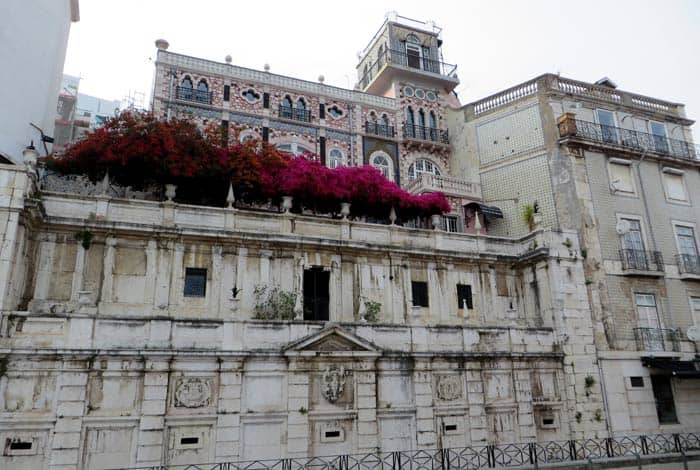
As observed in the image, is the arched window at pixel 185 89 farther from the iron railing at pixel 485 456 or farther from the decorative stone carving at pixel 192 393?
the iron railing at pixel 485 456

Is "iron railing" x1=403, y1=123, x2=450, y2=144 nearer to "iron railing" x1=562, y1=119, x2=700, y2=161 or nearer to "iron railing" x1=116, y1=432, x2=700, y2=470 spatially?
"iron railing" x1=562, y1=119, x2=700, y2=161

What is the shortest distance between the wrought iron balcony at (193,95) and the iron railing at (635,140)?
18091 millimetres

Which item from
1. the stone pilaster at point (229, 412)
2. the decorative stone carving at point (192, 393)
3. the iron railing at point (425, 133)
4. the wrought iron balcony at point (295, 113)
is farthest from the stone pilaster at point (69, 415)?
the iron railing at point (425, 133)

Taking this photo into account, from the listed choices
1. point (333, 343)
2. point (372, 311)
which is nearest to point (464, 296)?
point (372, 311)

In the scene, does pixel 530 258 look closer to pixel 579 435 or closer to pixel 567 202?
pixel 567 202

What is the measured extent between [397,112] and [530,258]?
13.0 metres

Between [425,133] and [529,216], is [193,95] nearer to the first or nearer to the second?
[425,133]

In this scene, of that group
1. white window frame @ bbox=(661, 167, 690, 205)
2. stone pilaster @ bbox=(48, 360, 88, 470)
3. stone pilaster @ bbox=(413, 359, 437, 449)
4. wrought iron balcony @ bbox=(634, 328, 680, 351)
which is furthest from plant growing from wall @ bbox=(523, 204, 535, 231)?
stone pilaster @ bbox=(48, 360, 88, 470)

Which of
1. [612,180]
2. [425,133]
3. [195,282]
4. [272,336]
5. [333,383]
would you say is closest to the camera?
[272,336]

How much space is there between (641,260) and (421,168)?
40.2 ft

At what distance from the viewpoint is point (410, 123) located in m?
31.2

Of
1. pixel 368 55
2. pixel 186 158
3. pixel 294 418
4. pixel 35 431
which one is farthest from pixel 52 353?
pixel 368 55

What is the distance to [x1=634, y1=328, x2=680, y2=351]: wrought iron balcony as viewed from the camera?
74.4ft

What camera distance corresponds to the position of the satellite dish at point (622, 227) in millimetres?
23948
